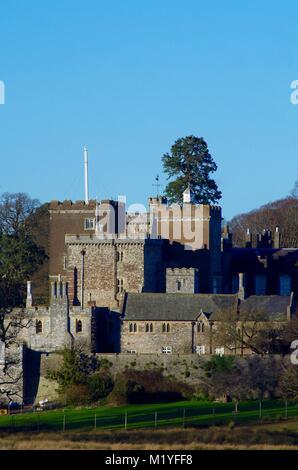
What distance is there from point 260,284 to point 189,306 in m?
8.75

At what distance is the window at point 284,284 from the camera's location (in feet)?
286

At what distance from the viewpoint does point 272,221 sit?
4587 inches

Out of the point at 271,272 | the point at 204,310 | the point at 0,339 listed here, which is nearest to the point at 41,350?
the point at 0,339

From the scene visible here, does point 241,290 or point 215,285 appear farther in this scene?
point 215,285

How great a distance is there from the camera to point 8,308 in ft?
268

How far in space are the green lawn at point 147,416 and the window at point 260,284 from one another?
12723mm

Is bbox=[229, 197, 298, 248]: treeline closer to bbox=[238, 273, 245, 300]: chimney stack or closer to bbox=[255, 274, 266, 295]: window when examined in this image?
bbox=[255, 274, 266, 295]: window

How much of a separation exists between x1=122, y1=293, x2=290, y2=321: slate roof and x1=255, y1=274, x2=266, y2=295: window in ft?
22.0

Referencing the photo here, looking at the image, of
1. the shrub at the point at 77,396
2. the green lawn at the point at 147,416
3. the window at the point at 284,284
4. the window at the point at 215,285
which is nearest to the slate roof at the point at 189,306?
the window at the point at 215,285

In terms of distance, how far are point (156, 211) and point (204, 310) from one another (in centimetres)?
817

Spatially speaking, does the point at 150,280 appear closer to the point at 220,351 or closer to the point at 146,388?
the point at 220,351


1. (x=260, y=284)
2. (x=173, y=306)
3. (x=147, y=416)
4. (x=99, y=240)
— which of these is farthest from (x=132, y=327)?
(x=260, y=284)

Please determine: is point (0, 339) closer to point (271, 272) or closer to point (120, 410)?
point (120, 410)

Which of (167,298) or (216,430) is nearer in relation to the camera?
(216,430)
